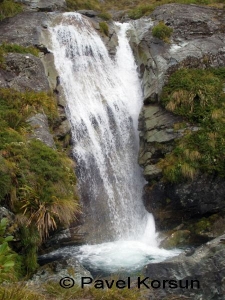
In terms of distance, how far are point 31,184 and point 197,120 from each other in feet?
23.3

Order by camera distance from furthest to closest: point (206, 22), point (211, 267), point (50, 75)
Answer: point (206, 22)
point (50, 75)
point (211, 267)

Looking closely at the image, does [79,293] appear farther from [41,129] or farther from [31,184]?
[41,129]

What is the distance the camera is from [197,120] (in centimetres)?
1330

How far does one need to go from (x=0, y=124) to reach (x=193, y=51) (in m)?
9.51

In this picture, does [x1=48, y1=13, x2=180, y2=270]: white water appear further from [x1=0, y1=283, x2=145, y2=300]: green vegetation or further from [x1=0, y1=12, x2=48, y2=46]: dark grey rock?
[x1=0, y1=283, x2=145, y2=300]: green vegetation

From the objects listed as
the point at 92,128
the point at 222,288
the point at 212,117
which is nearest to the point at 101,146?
the point at 92,128

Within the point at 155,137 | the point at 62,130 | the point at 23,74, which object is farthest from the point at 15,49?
the point at 155,137

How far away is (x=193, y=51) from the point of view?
1595cm

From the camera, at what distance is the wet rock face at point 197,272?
6.45 metres

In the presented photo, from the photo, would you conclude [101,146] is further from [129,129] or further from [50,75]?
[50,75]

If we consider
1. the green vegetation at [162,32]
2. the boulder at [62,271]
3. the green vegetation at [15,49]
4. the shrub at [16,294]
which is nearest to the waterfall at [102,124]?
the green vegetation at [15,49]

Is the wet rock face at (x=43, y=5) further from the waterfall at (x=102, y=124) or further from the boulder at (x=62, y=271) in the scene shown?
the boulder at (x=62, y=271)

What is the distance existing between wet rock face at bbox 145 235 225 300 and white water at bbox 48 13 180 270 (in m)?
2.22

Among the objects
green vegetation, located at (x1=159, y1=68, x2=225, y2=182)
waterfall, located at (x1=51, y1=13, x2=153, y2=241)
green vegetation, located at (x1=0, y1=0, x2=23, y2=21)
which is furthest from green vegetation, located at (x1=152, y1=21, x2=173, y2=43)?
green vegetation, located at (x1=0, y1=0, x2=23, y2=21)
